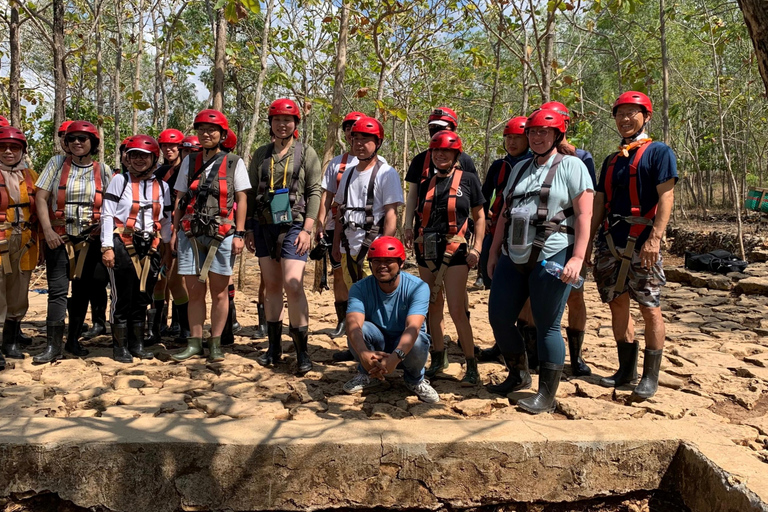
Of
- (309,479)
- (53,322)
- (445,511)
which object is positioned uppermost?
(53,322)

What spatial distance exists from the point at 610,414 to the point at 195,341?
3428 millimetres

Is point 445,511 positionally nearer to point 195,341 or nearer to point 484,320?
point 195,341

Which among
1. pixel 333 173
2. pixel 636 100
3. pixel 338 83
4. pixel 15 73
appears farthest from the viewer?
pixel 15 73

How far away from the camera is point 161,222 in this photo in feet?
19.2

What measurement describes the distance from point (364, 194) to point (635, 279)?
2144 mm

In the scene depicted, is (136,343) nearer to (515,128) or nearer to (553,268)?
(553,268)

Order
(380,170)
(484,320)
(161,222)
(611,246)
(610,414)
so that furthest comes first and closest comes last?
1. (484,320)
2. (161,222)
3. (380,170)
4. (611,246)
5. (610,414)

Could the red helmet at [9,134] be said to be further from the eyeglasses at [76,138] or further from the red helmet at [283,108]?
the red helmet at [283,108]

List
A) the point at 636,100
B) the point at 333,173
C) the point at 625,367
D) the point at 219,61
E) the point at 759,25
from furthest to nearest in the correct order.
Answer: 1. the point at 219,61
2. the point at 333,173
3. the point at 625,367
4. the point at 636,100
5. the point at 759,25

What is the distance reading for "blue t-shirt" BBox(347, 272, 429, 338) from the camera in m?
4.27

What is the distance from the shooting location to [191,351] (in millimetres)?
5328

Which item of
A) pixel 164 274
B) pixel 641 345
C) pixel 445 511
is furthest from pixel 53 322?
pixel 641 345

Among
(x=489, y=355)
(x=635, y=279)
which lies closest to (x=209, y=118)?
(x=489, y=355)

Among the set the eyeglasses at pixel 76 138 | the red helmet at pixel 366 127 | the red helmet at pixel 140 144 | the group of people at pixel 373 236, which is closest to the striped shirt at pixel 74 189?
the group of people at pixel 373 236
